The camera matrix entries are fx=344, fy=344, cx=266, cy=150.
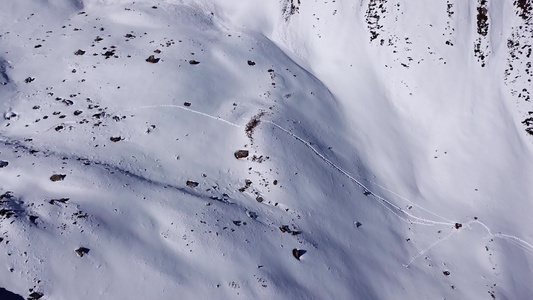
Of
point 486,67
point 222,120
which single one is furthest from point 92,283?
point 486,67

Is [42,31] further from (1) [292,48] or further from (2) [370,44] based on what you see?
(2) [370,44]

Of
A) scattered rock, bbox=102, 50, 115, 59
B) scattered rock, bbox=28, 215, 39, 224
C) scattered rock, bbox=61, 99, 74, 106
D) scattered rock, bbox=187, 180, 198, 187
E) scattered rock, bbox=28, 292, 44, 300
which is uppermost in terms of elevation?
scattered rock, bbox=102, 50, 115, 59

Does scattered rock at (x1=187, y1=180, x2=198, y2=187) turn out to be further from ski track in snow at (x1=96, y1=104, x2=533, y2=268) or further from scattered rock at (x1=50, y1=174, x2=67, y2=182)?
scattered rock at (x1=50, y1=174, x2=67, y2=182)

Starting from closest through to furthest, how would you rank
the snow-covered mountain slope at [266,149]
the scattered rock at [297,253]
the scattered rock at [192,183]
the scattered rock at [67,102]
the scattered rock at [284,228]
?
the snow-covered mountain slope at [266,149] → the scattered rock at [297,253] → the scattered rock at [284,228] → the scattered rock at [192,183] → the scattered rock at [67,102]

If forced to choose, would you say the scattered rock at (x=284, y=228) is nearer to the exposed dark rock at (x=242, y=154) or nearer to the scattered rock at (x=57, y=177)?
the exposed dark rock at (x=242, y=154)

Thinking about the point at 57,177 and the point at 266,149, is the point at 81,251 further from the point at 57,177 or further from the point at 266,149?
the point at 266,149

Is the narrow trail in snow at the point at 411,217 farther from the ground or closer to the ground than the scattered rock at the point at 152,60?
closer to the ground

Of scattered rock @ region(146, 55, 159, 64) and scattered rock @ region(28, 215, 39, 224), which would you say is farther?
scattered rock @ region(146, 55, 159, 64)

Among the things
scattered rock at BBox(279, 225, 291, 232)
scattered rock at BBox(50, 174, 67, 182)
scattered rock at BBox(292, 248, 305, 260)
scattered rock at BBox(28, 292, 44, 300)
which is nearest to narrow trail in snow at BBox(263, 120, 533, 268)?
scattered rock at BBox(279, 225, 291, 232)

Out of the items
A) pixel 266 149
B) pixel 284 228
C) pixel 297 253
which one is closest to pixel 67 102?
pixel 266 149

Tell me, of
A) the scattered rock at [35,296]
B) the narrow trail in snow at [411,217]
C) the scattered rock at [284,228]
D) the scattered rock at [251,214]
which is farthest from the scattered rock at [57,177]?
the narrow trail in snow at [411,217]
